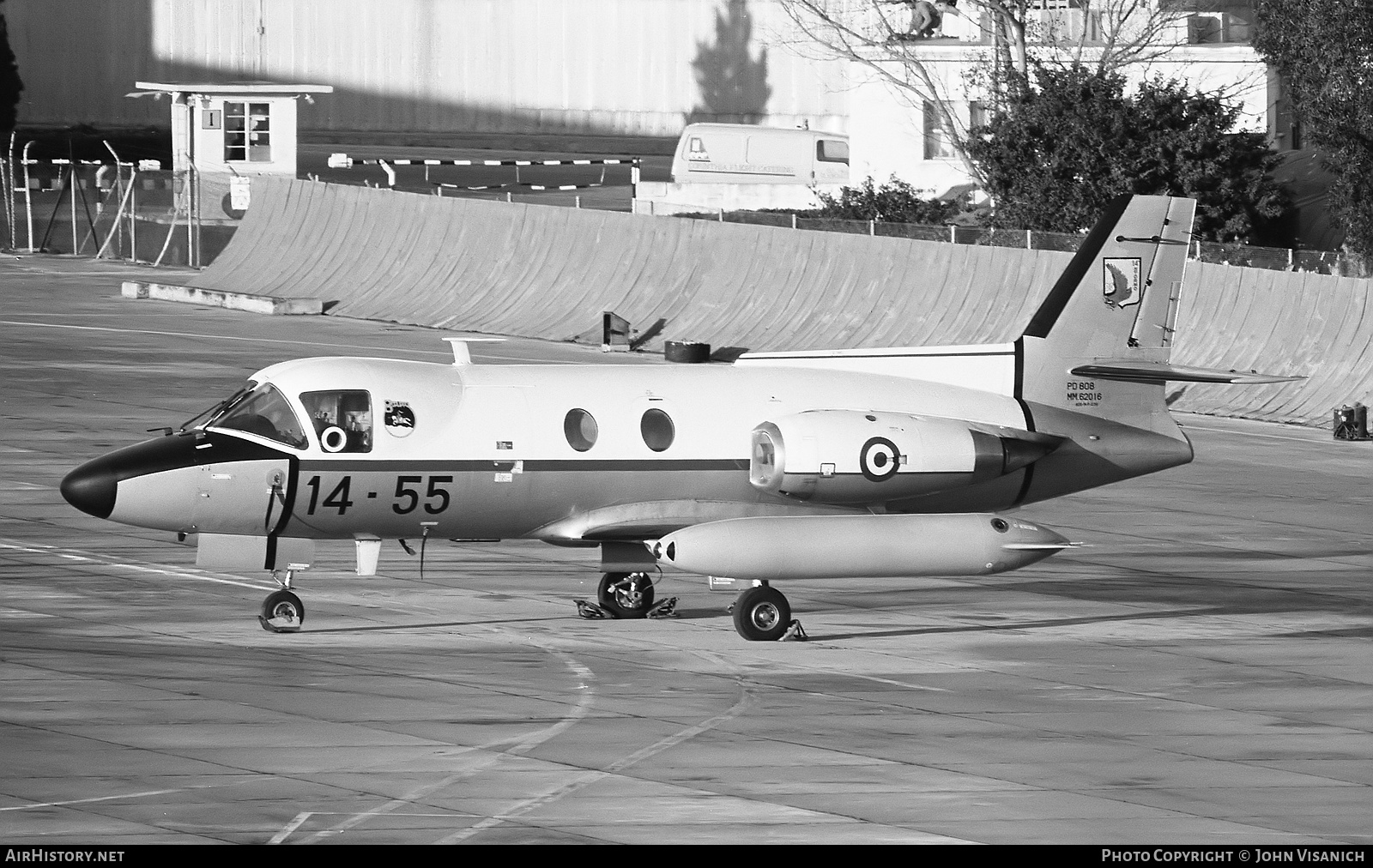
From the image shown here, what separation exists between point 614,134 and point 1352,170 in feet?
210

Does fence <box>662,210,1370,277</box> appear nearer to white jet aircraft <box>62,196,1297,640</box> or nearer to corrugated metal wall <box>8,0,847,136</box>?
white jet aircraft <box>62,196,1297,640</box>

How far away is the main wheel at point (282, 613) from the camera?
1888 centimetres

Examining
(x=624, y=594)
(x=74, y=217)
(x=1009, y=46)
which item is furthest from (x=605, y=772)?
(x=74, y=217)

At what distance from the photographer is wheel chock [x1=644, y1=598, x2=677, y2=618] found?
20453 mm

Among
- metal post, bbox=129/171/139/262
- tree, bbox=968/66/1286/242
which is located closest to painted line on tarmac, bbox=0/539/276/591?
tree, bbox=968/66/1286/242

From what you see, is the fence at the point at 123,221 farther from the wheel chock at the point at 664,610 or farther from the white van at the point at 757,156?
the wheel chock at the point at 664,610

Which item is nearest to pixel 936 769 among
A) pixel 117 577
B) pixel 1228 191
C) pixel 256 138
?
pixel 117 577

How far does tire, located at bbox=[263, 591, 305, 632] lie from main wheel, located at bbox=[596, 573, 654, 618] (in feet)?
10.0

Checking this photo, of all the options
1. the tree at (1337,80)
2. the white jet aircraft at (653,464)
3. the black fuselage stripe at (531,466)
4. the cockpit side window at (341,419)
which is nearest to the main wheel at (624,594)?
the white jet aircraft at (653,464)

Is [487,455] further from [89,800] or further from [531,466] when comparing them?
[89,800]

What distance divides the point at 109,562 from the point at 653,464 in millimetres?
6792

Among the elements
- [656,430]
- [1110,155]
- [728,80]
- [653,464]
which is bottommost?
[653,464]

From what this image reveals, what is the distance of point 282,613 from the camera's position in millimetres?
18922

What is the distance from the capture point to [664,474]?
1939 cm
